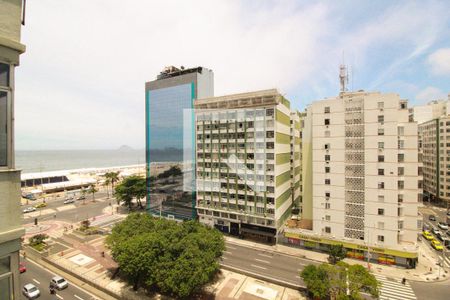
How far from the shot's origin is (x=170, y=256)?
30.5 metres

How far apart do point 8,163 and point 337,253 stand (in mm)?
48574

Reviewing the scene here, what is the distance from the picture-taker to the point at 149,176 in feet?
225

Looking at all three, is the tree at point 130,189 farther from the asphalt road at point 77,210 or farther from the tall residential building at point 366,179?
the tall residential building at point 366,179

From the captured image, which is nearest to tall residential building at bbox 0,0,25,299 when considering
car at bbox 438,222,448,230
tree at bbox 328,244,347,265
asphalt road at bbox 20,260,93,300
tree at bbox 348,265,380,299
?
tree at bbox 348,265,380,299

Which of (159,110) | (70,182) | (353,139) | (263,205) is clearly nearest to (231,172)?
(263,205)

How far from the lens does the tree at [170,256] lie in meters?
28.4

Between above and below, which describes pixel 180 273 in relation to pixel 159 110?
below

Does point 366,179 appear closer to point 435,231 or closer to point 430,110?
point 435,231

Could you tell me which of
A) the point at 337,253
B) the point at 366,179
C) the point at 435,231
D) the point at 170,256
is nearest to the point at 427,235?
the point at 435,231

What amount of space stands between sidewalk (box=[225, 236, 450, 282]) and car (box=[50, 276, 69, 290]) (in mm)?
31098

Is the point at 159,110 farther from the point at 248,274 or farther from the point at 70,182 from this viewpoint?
the point at 70,182

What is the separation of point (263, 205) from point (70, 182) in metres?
102

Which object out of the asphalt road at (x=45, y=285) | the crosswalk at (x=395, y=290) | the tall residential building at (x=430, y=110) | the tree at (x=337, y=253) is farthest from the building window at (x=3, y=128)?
the tall residential building at (x=430, y=110)

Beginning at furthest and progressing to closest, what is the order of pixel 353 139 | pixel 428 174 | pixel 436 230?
pixel 428 174 < pixel 436 230 < pixel 353 139
